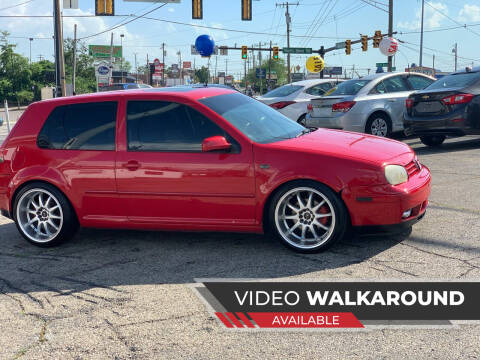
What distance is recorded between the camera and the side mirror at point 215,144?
16.4 feet

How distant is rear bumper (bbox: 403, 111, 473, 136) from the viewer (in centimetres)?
1086

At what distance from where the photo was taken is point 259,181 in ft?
16.4

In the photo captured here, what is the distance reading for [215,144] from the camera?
500 centimetres

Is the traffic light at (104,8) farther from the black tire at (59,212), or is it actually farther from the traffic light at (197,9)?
the black tire at (59,212)

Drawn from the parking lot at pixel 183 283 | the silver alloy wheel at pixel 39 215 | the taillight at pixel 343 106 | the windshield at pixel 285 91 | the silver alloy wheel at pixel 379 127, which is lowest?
the parking lot at pixel 183 283

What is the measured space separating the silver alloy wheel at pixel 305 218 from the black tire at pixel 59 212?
6.82 ft

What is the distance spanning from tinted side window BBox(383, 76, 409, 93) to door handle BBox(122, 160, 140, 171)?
8.74 metres

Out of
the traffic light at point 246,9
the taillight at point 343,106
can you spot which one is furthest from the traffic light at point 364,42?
the taillight at point 343,106

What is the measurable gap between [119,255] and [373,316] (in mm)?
2552

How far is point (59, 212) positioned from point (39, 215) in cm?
23

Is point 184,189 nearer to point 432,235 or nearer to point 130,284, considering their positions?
point 130,284

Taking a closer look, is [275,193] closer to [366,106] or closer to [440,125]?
[440,125]

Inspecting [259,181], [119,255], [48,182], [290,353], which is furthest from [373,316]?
[48,182]

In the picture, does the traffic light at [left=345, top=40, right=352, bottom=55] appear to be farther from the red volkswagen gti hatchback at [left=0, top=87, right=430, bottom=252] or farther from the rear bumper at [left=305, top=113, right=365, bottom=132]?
the red volkswagen gti hatchback at [left=0, top=87, right=430, bottom=252]
